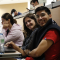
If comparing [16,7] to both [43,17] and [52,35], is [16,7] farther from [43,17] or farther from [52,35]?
[52,35]

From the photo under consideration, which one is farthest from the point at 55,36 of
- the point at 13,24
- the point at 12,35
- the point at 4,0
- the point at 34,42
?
the point at 4,0

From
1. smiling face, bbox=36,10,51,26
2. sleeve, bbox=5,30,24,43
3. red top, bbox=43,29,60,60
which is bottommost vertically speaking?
sleeve, bbox=5,30,24,43

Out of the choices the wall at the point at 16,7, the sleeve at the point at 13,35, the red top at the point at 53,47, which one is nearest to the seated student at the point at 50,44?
the red top at the point at 53,47

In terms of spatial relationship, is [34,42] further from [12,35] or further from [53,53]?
[12,35]

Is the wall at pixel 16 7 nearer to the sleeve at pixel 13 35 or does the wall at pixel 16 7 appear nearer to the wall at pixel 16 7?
the wall at pixel 16 7

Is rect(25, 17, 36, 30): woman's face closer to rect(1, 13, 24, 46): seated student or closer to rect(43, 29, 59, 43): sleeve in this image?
rect(1, 13, 24, 46): seated student

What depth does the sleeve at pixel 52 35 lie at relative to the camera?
715mm

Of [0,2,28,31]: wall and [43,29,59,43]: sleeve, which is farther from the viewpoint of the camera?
[0,2,28,31]: wall

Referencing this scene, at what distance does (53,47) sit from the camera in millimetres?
751

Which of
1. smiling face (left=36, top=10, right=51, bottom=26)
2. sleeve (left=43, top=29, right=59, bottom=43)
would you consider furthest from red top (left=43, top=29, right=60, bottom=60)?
smiling face (left=36, top=10, right=51, bottom=26)

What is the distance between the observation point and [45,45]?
2.35 feet

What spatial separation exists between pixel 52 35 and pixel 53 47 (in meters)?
0.11

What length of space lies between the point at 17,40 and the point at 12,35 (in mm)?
141

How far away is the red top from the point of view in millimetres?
724
